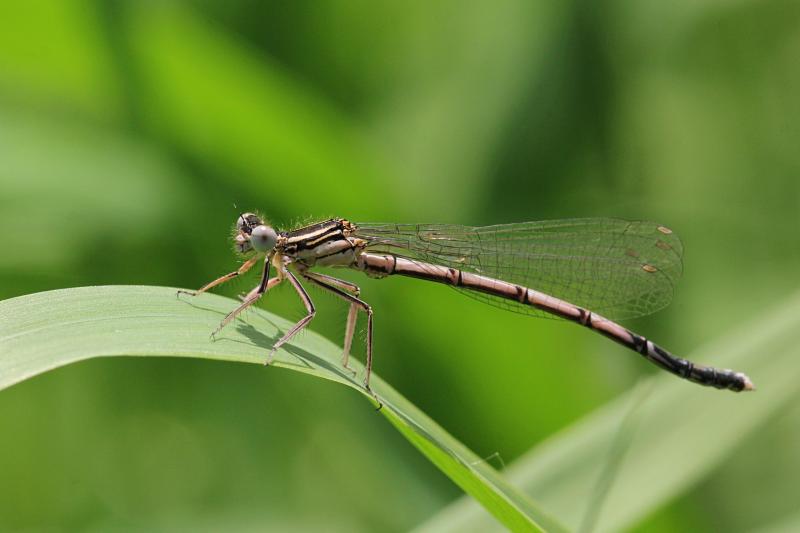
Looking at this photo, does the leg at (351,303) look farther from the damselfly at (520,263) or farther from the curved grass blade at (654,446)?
the curved grass blade at (654,446)

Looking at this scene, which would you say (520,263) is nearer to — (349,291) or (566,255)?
(566,255)

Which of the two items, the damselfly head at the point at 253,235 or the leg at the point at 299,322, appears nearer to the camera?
the leg at the point at 299,322

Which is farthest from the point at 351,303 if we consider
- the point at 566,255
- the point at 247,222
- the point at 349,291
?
the point at 566,255

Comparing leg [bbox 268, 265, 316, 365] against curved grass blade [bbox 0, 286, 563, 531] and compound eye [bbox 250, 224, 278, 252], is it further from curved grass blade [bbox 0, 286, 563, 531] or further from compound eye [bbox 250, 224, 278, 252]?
compound eye [bbox 250, 224, 278, 252]

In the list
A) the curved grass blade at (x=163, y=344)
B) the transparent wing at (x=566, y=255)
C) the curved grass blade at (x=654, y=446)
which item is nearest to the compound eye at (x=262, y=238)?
the transparent wing at (x=566, y=255)

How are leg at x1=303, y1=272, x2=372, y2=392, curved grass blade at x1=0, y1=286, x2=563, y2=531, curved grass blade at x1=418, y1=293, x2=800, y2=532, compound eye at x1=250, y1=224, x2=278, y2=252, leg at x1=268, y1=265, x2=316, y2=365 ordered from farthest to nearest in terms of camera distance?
1. compound eye at x1=250, y1=224, x2=278, y2=252
2. leg at x1=303, y1=272, x2=372, y2=392
3. curved grass blade at x1=418, y1=293, x2=800, y2=532
4. leg at x1=268, y1=265, x2=316, y2=365
5. curved grass blade at x1=0, y1=286, x2=563, y2=531

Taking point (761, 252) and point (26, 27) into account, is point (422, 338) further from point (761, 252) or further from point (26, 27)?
point (761, 252)

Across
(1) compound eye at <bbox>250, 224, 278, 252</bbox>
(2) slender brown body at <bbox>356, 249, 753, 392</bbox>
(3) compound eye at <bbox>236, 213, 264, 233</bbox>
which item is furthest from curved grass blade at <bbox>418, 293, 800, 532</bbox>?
(3) compound eye at <bbox>236, 213, 264, 233</bbox>
